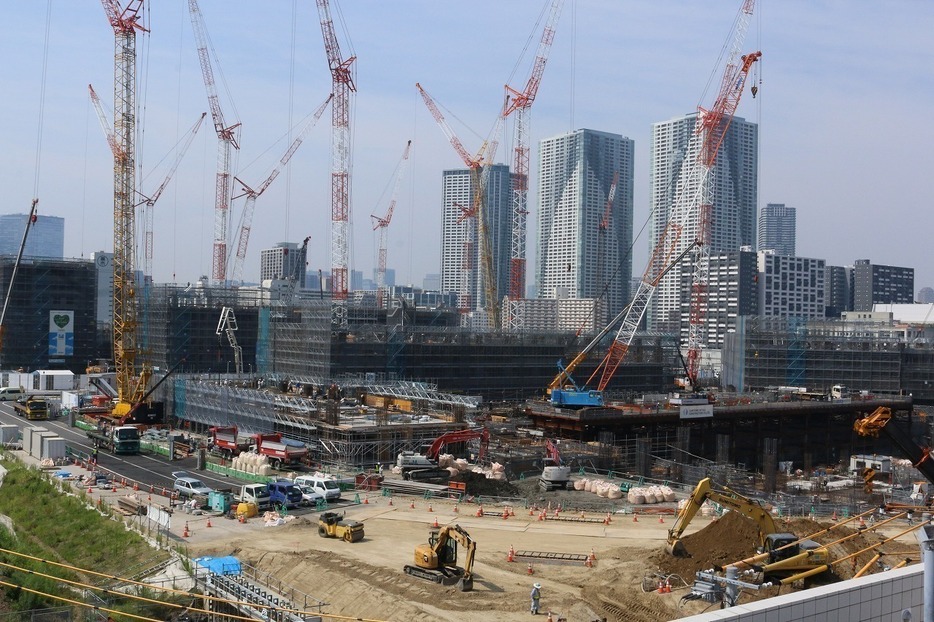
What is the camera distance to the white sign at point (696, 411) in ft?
217

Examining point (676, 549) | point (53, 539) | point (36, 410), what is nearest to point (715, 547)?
point (676, 549)

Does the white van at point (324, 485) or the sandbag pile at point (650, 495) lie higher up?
the white van at point (324, 485)

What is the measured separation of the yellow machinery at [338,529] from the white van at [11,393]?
59.5 m

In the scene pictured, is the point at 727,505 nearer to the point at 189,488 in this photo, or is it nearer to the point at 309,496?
the point at 309,496

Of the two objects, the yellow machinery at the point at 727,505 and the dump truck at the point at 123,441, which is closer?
the yellow machinery at the point at 727,505

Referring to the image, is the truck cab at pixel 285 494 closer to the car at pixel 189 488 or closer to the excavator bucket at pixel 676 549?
the car at pixel 189 488

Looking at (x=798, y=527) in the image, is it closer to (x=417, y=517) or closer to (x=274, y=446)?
(x=417, y=517)

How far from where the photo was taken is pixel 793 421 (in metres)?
75.3

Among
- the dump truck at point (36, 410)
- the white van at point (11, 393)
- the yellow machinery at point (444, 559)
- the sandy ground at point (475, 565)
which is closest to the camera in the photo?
the sandy ground at point (475, 565)

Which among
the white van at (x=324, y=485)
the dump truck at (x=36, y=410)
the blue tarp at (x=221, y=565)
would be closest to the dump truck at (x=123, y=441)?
the white van at (x=324, y=485)

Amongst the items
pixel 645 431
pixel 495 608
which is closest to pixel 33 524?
pixel 495 608

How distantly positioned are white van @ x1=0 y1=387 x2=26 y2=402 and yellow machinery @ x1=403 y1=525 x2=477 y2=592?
6570cm

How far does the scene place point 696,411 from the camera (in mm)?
66688

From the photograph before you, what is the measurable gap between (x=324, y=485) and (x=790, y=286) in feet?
564
